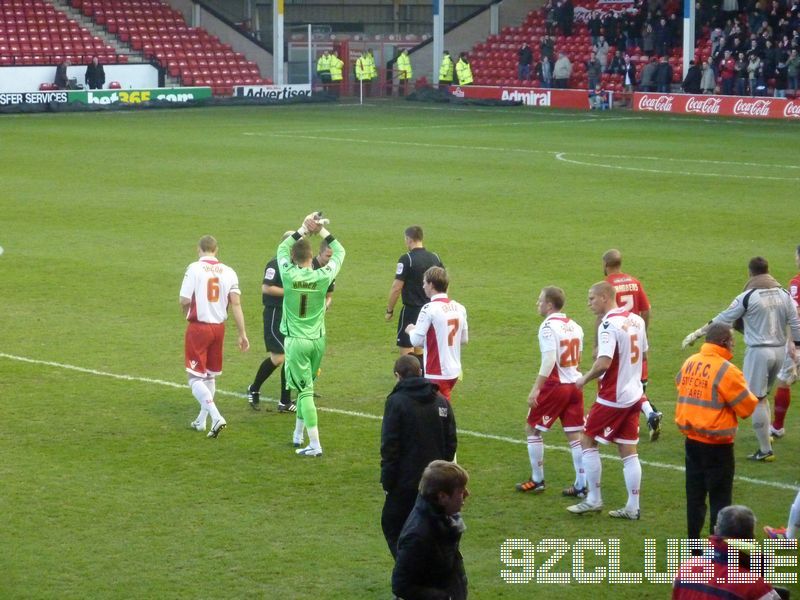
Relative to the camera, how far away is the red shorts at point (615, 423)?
9.84m

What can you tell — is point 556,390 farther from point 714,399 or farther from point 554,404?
point 714,399

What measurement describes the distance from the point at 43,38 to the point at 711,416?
4896cm

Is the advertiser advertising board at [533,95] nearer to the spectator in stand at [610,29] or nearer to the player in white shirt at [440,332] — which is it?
the spectator in stand at [610,29]

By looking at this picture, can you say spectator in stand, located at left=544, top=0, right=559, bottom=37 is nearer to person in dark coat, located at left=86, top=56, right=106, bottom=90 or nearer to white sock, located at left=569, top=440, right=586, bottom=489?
person in dark coat, located at left=86, top=56, right=106, bottom=90

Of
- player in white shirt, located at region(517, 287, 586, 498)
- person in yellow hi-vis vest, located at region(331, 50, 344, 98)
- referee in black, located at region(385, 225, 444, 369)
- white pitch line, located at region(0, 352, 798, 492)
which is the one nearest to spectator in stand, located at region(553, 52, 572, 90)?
person in yellow hi-vis vest, located at region(331, 50, 344, 98)

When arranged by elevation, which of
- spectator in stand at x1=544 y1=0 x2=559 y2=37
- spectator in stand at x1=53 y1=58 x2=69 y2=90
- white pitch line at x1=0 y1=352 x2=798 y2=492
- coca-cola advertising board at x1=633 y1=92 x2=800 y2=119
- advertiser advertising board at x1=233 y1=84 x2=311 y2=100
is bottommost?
white pitch line at x1=0 y1=352 x2=798 y2=492

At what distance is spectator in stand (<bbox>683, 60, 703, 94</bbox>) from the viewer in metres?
48.2

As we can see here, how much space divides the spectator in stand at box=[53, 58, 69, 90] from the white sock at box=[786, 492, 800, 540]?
4414 centimetres

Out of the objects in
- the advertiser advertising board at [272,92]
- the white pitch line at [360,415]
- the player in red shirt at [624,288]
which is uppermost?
the advertiser advertising board at [272,92]

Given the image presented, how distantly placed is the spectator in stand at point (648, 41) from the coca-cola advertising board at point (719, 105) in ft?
11.5

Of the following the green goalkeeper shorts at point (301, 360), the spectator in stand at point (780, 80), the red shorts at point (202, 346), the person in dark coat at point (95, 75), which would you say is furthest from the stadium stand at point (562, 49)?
the green goalkeeper shorts at point (301, 360)

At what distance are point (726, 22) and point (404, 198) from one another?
30.1m

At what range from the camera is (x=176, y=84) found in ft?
180

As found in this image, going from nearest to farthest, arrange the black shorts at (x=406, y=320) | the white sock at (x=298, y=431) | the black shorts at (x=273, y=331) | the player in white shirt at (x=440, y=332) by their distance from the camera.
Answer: the player in white shirt at (x=440, y=332) → the white sock at (x=298, y=431) → the black shorts at (x=273, y=331) → the black shorts at (x=406, y=320)
